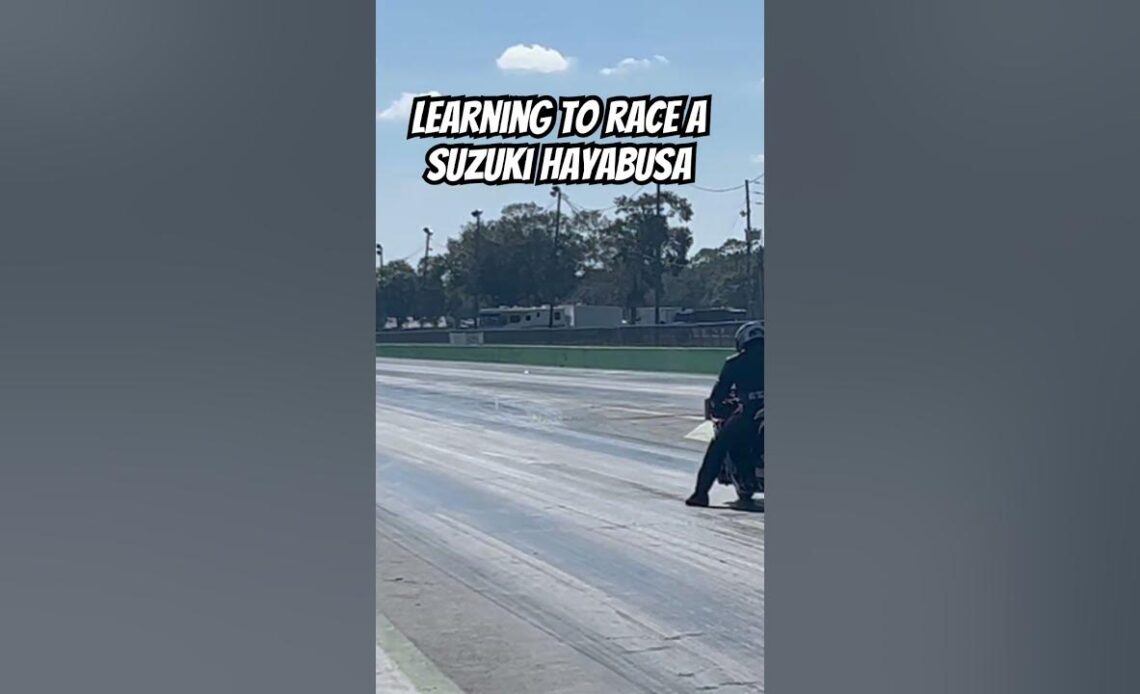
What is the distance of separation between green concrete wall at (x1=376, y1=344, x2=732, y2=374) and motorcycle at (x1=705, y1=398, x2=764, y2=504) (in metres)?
8.97

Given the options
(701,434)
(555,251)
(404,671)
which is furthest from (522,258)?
(404,671)

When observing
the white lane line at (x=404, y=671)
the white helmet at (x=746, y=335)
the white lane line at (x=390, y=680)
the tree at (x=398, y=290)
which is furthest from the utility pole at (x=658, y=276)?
the white lane line at (x=390, y=680)

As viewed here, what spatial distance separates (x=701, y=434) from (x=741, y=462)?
422 cm

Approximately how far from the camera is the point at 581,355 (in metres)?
20.0

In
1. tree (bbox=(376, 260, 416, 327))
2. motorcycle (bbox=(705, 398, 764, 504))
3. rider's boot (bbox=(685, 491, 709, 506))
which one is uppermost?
tree (bbox=(376, 260, 416, 327))

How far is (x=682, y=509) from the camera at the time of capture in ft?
18.0

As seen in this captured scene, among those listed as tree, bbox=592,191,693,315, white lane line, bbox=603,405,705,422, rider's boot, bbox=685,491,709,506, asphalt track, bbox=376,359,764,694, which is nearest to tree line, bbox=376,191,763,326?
tree, bbox=592,191,693,315
